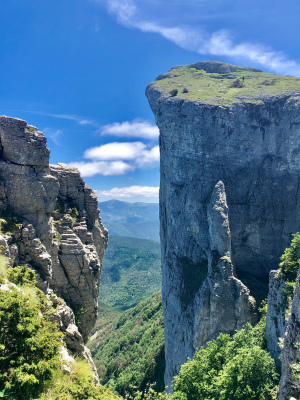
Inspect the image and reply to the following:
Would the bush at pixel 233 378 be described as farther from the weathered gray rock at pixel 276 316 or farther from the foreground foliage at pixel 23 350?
the foreground foliage at pixel 23 350

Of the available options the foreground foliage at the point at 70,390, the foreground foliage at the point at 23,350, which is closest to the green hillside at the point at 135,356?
the foreground foliage at the point at 70,390

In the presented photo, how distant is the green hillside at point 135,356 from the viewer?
193ft

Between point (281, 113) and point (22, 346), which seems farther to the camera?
point (281, 113)

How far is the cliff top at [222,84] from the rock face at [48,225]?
41140mm

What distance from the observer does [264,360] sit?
19.7 metres

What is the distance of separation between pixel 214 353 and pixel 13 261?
22217 millimetres

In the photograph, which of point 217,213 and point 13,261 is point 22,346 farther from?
point 217,213

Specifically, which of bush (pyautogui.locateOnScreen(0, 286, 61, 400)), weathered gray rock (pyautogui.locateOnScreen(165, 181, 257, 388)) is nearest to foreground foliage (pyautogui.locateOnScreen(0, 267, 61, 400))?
bush (pyautogui.locateOnScreen(0, 286, 61, 400))

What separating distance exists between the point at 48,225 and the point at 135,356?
212ft

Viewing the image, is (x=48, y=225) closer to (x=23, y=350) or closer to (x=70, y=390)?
(x=23, y=350)

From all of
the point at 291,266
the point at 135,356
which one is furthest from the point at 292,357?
the point at 135,356

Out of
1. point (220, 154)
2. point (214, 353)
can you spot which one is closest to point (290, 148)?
point (220, 154)

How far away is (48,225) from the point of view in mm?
19562

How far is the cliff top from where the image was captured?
53.0m
